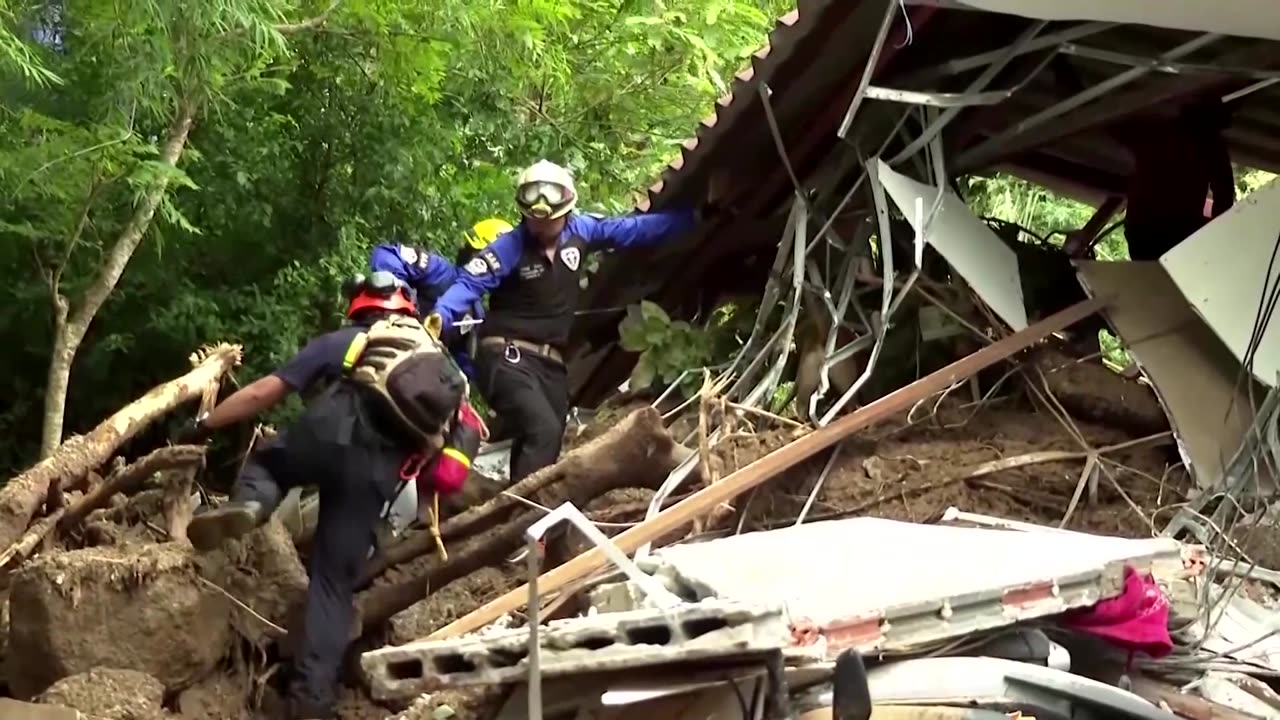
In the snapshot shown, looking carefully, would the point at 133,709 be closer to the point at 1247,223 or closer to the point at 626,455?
the point at 626,455

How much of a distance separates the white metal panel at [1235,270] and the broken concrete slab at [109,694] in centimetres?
433

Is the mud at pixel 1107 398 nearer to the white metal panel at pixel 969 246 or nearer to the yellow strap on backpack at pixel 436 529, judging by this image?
the white metal panel at pixel 969 246

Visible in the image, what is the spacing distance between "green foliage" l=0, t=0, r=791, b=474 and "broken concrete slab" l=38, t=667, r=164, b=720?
3522 mm

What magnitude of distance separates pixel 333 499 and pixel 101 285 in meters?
3.86

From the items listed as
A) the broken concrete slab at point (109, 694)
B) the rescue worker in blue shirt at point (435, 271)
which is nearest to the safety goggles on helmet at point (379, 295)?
the rescue worker in blue shirt at point (435, 271)

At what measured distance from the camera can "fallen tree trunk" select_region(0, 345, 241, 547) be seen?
204 inches

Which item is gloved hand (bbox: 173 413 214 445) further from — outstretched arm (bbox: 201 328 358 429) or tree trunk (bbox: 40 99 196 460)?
tree trunk (bbox: 40 99 196 460)

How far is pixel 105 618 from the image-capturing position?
4859mm

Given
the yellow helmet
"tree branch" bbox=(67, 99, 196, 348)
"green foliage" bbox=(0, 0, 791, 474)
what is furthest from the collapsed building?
"green foliage" bbox=(0, 0, 791, 474)

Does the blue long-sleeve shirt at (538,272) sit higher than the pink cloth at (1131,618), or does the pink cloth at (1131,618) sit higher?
the blue long-sleeve shirt at (538,272)

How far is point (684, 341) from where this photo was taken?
6590 mm

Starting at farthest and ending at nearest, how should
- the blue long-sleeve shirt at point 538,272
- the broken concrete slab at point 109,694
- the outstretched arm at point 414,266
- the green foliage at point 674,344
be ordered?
the green foliage at point 674,344, the outstretched arm at point 414,266, the blue long-sleeve shirt at point 538,272, the broken concrete slab at point 109,694

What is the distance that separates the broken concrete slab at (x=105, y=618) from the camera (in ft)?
15.8

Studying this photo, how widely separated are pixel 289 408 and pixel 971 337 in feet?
19.6
